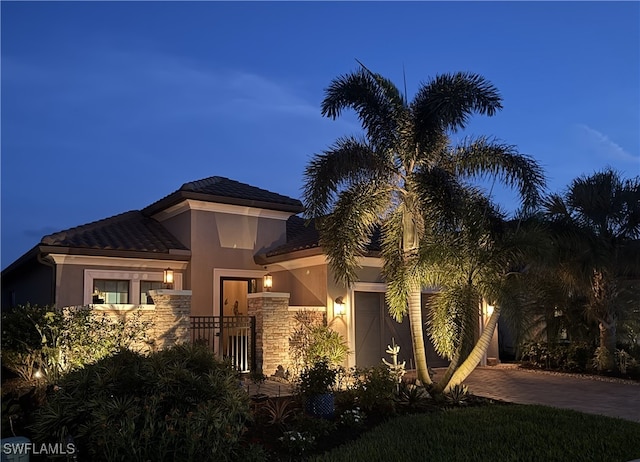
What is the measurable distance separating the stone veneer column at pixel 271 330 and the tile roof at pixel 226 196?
11.3 ft

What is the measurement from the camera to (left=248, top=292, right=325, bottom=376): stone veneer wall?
1330 cm

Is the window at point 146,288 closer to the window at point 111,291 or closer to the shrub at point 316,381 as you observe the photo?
the window at point 111,291

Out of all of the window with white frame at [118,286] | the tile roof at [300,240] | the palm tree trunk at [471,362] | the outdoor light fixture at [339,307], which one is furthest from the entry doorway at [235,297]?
the palm tree trunk at [471,362]

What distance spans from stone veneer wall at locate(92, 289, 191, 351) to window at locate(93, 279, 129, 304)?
3.56 meters

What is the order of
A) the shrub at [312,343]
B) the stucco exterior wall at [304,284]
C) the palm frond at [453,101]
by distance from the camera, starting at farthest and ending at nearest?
the stucco exterior wall at [304,284] < the shrub at [312,343] < the palm frond at [453,101]

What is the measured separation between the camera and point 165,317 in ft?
38.6

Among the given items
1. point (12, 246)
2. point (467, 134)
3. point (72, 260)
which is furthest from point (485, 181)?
point (12, 246)

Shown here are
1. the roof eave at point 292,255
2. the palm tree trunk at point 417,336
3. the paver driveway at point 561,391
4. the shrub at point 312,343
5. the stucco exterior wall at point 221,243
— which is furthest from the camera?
the stucco exterior wall at point 221,243

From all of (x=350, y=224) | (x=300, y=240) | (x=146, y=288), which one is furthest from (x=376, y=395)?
(x=146, y=288)

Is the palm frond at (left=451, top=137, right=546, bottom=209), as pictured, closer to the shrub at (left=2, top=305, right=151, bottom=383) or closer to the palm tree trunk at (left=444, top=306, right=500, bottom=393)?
the palm tree trunk at (left=444, top=306, right=500, bottom=393)

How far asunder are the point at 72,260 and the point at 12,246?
40.7m

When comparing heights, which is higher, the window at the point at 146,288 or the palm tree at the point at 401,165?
the palm tree at the point at 401,165

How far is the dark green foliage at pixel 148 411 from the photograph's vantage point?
19.8 feet

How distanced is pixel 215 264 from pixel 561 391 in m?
9.60
